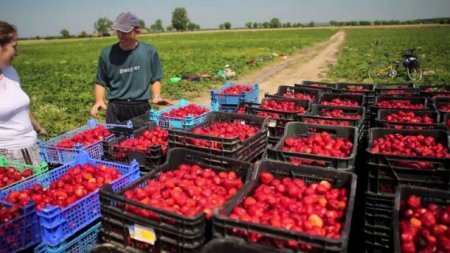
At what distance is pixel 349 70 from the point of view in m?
21.3

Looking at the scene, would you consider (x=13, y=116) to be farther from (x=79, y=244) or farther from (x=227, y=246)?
(x=227, y=246)

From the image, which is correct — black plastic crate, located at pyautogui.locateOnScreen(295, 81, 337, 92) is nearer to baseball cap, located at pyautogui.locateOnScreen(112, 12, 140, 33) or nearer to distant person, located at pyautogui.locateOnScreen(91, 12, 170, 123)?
distant person, located at pyautogui.locateOnScreen(91, 12, 170, 123)

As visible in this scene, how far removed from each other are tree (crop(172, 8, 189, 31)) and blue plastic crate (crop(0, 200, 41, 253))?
14835 cm

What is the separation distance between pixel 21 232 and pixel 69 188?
727 mm

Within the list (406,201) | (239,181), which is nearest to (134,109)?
(239,181)

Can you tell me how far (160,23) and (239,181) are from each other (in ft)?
565

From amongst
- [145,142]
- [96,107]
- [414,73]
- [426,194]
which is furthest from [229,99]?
[414,73]

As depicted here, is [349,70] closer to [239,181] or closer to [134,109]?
[134,109]

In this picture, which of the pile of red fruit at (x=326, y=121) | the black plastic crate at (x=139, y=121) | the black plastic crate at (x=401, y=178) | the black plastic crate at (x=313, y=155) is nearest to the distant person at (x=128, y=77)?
the black plastic crate at (x=139, y=121)

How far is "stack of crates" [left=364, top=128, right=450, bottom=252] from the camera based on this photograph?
331 cm

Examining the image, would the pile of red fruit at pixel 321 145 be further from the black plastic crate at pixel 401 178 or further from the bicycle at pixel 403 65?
the bicycle at pixel 403 65

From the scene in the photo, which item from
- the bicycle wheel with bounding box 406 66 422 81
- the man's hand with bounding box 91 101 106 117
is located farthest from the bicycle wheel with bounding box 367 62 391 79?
the man's hand with bounding box 91 101 106 117

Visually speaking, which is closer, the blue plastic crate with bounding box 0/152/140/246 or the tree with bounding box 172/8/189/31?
the blue plastic crate with bounding box 0/152/140/246

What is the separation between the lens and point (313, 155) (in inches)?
145
